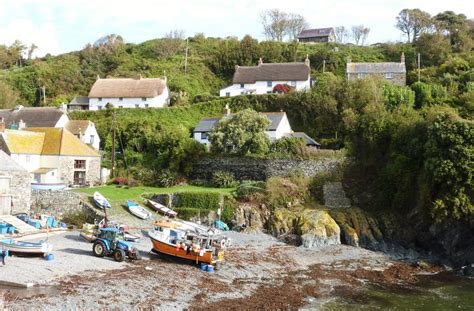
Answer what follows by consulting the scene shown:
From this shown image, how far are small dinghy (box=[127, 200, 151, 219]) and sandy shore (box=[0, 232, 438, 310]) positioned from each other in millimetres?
4728

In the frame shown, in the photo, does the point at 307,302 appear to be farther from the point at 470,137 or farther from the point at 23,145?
the point at 23,145

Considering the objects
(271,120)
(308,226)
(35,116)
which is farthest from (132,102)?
(308,226)

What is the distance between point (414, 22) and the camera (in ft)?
276

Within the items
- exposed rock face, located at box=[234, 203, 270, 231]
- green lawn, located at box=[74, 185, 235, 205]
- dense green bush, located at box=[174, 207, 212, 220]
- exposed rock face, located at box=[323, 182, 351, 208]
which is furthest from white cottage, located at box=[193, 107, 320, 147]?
dense green bush, located at box=[174, 207, 212, 220]

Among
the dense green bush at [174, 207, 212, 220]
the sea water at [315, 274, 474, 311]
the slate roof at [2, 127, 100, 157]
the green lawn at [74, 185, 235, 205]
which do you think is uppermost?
the slate roof at [2, 127, 100, 157]

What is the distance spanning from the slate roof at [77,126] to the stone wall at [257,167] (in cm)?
1484

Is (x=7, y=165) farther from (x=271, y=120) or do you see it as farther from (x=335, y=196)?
(x=335, y=196)

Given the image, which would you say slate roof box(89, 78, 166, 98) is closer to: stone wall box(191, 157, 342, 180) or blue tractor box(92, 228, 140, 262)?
stone wall box(191, 157, 342, 180)

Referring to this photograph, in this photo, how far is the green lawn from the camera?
127 ft

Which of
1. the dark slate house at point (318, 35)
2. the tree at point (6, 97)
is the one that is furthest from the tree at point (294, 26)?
the tree at point (6, 97)

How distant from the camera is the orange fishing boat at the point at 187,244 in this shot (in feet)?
85.3

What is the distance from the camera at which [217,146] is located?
4528 centimetres

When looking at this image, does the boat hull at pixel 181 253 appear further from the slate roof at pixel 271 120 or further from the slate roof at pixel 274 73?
the slate roof at pixel 274 73

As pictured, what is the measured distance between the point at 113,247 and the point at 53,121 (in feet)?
108
